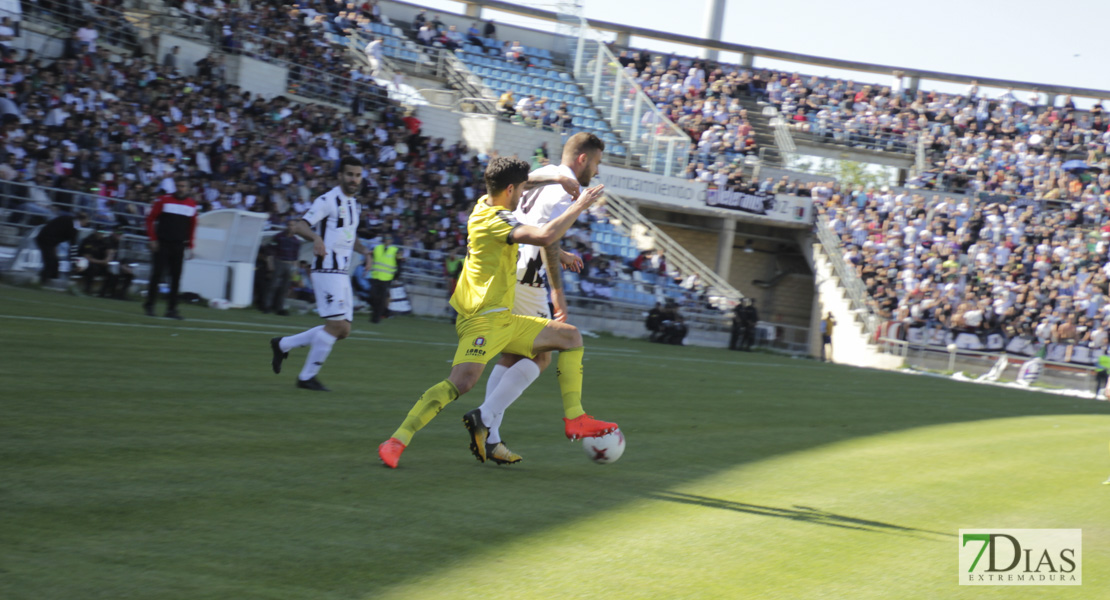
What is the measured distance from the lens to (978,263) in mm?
34625

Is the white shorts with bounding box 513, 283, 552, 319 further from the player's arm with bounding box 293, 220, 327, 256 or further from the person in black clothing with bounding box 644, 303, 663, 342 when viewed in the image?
the person in black clothing with bounding box 644, 303, 663, 342

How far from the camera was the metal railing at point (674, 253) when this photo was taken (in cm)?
3312

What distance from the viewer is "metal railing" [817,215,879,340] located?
109 feet

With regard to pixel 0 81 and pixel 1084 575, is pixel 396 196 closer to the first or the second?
pixel 0 81

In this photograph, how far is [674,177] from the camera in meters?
35.7

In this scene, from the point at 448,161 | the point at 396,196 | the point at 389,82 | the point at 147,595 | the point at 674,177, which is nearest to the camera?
the point at 147,595

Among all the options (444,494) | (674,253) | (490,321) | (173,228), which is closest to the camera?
(444,494)

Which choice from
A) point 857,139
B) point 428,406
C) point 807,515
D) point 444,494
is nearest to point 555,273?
point 428,406

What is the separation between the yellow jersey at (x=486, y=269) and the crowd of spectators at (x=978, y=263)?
94.3ft

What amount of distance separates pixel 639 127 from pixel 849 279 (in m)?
8.91

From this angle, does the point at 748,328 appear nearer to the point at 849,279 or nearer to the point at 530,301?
the point at 849,279

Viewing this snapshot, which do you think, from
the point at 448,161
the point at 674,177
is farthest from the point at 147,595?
the point at 674,177

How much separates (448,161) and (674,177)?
9.34 meters

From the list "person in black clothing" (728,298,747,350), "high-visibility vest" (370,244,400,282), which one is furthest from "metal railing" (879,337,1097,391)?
"high-visibility vest" (370,244,400,282)
